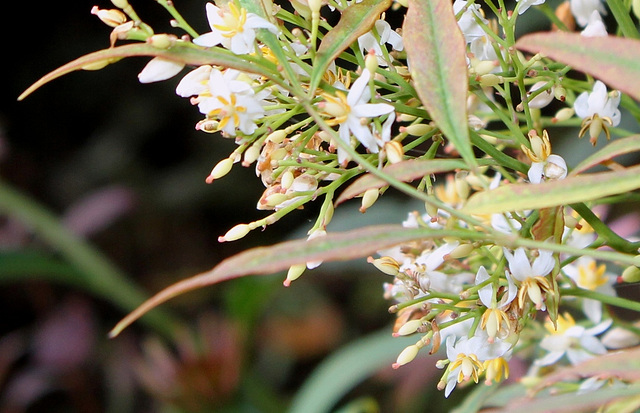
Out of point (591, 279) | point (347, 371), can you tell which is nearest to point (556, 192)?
point (591, 279)

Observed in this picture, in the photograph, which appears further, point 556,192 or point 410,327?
point 410,327

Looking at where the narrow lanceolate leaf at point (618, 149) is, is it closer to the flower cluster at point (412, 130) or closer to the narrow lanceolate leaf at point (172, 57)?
the flower cluster at point (412, 130)

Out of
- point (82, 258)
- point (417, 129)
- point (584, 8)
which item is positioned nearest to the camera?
point (417, 129)

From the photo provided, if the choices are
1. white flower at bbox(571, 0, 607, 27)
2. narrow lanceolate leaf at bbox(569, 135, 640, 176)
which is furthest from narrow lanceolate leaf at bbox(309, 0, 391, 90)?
white flower at bbox(571, 0, 607, 27)

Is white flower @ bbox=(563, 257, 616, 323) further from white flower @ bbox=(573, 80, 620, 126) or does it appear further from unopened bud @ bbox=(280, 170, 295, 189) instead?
unopened bud @ bbox=(280, 170, 295, 189)

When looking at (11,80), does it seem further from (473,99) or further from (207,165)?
(473,99)

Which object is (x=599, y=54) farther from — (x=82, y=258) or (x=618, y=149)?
(x=82, y=258)

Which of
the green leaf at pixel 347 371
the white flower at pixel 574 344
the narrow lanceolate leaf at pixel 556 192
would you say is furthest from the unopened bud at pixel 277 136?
the green leaf at pixel 347 371
